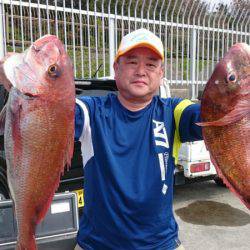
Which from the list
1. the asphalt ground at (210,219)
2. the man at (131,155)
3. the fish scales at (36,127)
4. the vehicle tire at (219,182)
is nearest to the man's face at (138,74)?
the man at (131,155)

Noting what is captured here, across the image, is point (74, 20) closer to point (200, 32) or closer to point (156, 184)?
point (200, 32)

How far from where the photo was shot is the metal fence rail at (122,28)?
Result: 25.9 ft

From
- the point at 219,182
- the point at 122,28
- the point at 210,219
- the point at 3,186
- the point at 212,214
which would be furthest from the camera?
the point at 122,28

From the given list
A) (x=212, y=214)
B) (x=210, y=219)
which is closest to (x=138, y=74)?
(x=210, y=219)

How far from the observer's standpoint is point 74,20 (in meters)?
8.53

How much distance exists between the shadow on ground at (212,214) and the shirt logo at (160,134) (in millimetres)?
3850

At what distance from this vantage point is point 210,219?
616 cm

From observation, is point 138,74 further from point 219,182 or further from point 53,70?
point 219,182

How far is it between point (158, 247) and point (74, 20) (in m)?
6.84

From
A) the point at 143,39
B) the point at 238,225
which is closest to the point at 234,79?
the point at 143,39

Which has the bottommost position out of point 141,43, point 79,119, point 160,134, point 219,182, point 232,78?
point 219,182

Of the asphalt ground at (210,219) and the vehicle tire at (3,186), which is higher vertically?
the vehicle tire at (3,186)

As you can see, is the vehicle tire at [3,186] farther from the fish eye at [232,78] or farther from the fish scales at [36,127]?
the fish eye at [232,78]

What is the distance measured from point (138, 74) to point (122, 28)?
6.97 meters
